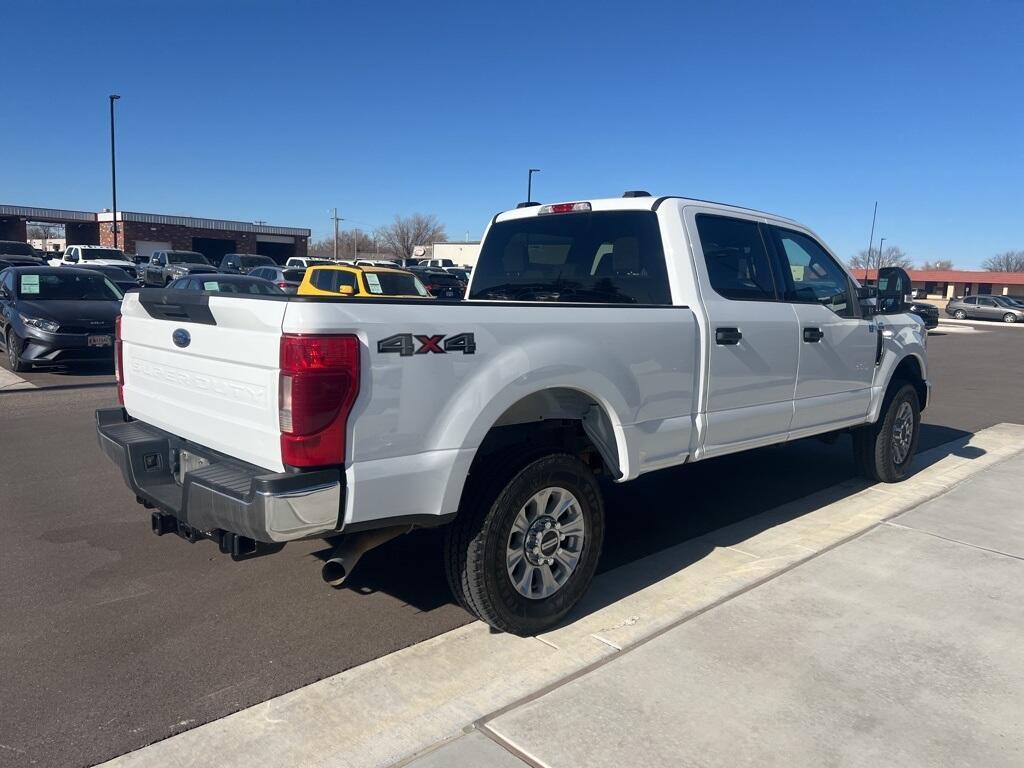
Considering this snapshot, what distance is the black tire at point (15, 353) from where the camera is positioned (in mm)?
11250

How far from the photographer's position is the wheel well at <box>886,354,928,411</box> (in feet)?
21.5

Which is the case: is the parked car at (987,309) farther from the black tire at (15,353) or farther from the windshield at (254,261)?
the black tire at (15,353)

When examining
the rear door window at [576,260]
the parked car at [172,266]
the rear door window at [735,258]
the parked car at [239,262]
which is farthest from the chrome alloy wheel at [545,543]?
A: the parked car at [239,262]

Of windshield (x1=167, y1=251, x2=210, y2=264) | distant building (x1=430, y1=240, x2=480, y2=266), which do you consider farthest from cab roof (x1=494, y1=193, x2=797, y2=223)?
distant building (x1=430, y1=240, x2=480, y2=266)

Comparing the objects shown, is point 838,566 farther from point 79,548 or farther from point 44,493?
point 44,493

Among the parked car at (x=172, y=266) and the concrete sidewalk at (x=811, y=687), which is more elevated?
the parked car at (x=172, y=266)

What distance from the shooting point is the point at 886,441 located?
254 inches

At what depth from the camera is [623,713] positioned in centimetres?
304

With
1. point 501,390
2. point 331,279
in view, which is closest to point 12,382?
point 331,279

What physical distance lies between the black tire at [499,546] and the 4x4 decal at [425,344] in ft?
2.04

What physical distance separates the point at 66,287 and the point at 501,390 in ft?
36.8

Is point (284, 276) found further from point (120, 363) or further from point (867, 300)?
point (867, 300)

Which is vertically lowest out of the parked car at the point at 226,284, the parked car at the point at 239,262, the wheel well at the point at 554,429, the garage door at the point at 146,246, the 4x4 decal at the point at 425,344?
the wheel well at the point at 554,429

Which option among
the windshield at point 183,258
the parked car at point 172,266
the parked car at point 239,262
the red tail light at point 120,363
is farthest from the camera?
the parked car at point 239,262
